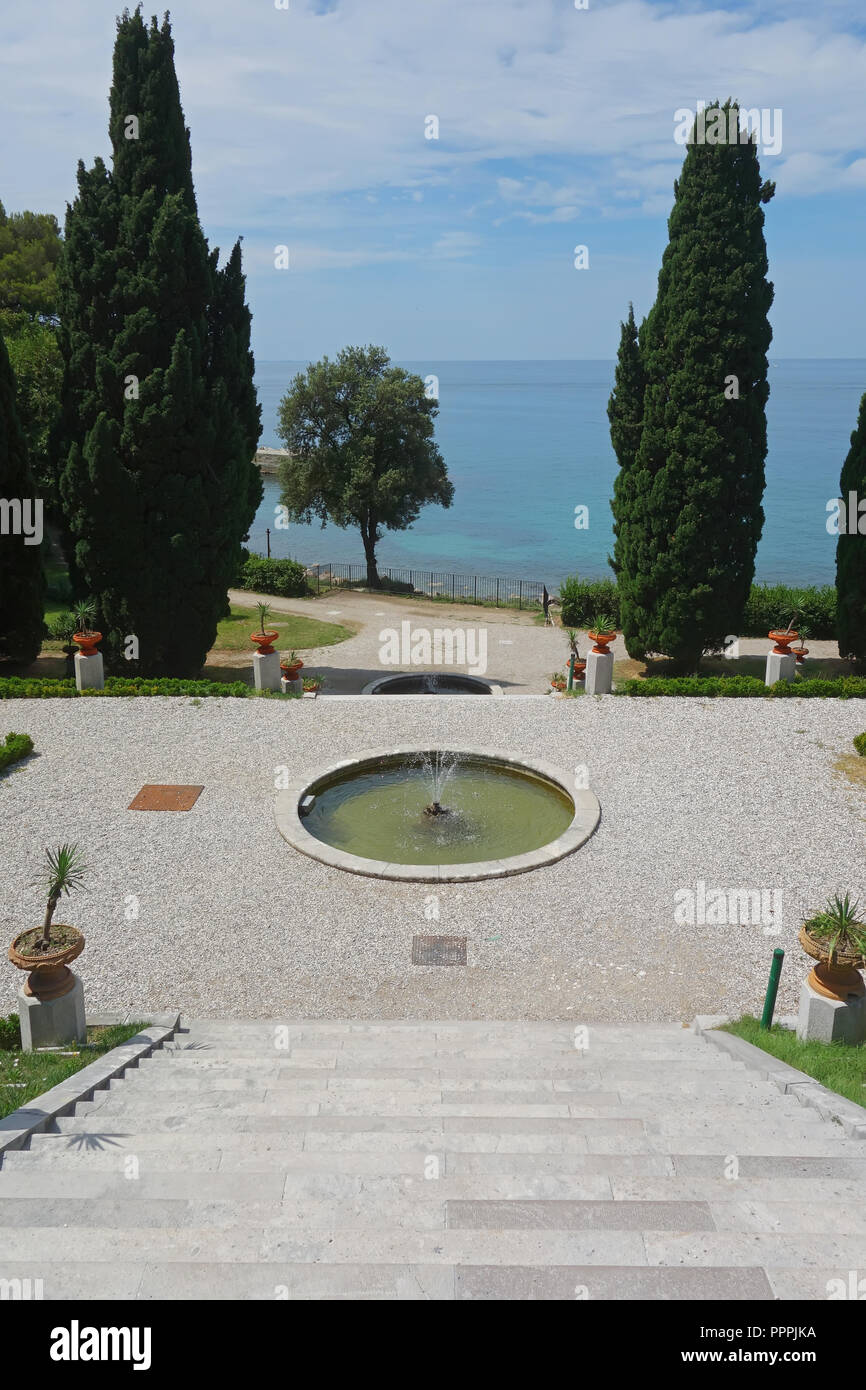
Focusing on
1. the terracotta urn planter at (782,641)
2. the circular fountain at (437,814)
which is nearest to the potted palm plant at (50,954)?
the circular fountain at (437,814)

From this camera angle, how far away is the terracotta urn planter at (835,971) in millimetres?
7656

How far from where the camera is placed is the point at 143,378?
17.9 meters

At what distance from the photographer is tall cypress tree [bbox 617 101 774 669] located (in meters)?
19.0

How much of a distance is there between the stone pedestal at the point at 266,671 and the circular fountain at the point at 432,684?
3996 millimetres

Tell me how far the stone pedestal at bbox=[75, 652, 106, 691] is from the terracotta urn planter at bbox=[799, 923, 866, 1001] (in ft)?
43.4

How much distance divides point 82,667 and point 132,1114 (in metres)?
12.2

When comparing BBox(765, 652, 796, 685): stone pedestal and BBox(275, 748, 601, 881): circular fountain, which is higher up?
BBox(765, 652, 796, 685): stone pedestal

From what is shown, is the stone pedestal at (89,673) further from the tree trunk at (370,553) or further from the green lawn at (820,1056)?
the tree trunk at (370,553)

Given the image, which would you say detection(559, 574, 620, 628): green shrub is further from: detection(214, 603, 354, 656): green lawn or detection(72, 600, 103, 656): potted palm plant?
detection(72, 600, 103, 656): potted palm plant

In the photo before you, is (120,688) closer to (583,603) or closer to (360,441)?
(583,603)

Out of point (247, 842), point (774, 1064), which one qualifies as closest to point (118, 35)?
point (247, 842)

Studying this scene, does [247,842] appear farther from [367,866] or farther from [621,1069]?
[621,1069]

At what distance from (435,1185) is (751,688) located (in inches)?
543

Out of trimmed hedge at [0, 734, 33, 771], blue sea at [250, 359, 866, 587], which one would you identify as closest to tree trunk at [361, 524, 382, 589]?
blue sea at [250, 359, 866, 587]
